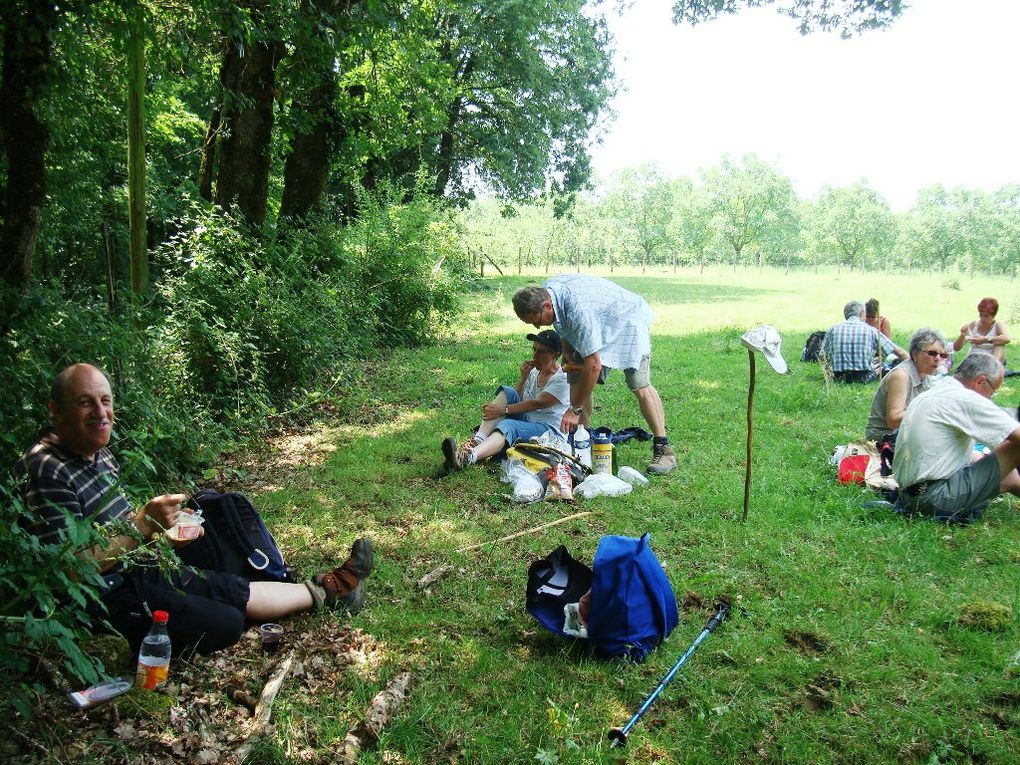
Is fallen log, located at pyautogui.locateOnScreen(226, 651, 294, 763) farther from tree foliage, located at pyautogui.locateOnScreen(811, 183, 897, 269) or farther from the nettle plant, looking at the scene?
tree foliage, located at pyautogui.locateOnScreen(811, 183, 897, 269)

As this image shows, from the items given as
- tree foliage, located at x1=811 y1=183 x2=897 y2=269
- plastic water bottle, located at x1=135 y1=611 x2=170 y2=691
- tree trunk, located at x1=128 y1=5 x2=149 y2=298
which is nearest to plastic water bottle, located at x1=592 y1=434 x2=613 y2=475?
plastic water bottle, located at x1=135 y1=611 x2=170 y2=691

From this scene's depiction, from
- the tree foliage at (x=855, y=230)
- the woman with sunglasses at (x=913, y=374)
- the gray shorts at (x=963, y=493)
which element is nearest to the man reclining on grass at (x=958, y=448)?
the gray shorts at (x=963, y=493)

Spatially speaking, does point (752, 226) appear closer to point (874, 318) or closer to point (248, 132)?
point (874, 318)

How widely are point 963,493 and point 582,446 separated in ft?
8.68

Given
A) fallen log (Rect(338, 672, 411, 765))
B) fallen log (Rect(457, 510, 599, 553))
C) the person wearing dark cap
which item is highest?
the person wearing dark cap

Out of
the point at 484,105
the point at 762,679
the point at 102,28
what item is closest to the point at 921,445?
the point at 762,679

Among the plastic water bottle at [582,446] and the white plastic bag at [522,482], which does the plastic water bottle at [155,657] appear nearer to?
the white plastic bag at [522,482]

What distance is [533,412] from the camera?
6.06 meters

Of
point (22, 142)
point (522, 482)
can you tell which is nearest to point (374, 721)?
point (522, 482)

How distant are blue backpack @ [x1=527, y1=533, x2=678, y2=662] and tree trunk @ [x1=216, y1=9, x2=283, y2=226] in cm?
653

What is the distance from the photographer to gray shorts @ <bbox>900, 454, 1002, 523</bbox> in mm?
4469

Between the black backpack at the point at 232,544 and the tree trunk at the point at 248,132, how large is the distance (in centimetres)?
534

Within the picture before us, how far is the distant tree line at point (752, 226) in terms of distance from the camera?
56719mm

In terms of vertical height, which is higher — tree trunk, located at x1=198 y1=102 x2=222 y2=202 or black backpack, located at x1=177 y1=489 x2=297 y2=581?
tree trunk, located at x1=198 y1=102 x2=222 y2=202
